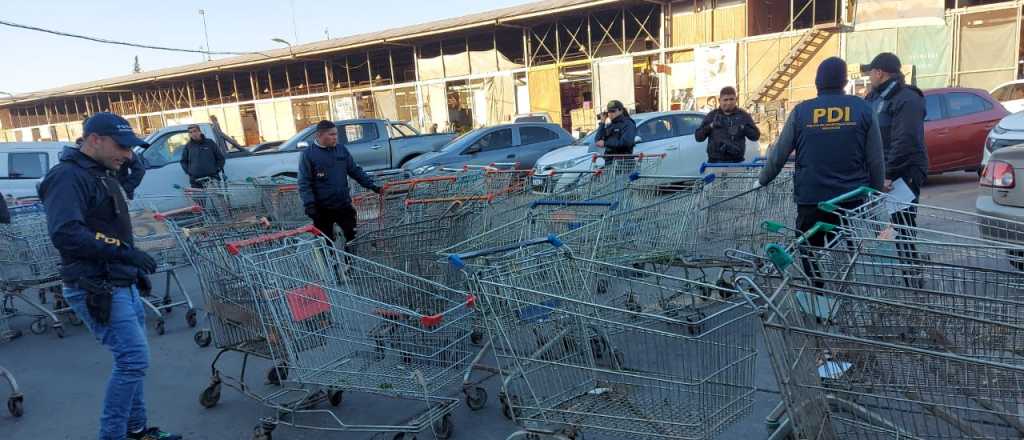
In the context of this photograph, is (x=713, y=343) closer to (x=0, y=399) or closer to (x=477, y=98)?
(x=0, y=399)

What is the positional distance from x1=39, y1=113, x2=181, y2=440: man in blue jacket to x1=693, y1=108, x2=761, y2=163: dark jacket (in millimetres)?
5775

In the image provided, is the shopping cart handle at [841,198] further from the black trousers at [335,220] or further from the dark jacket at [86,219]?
the black trousers at [335,220]

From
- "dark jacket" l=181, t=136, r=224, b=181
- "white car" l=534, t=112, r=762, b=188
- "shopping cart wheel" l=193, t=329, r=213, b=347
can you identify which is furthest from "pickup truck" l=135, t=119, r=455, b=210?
"shopping cart wheel" l=193, t=329, r=213, b=347

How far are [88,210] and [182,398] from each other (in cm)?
170

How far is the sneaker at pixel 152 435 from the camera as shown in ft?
11.2

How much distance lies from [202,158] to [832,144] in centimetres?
860

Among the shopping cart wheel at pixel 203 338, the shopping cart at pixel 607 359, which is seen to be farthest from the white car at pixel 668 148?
the shopping cart at pixel 607 359

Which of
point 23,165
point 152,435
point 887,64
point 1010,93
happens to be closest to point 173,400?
point 152,435

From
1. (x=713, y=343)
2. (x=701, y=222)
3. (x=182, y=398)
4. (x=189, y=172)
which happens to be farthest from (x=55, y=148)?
(x=713, y=343)

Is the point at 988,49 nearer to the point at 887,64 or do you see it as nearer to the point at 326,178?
the point at 887,64

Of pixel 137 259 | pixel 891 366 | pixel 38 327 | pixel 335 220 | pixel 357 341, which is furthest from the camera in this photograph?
pixel 335 220

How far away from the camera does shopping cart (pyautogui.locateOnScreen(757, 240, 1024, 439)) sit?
6.72 ft

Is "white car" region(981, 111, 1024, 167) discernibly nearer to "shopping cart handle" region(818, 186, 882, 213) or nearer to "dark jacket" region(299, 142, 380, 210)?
"shopping cart handle" region(818, 186, 882, 213)

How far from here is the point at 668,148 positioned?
33.6ft
